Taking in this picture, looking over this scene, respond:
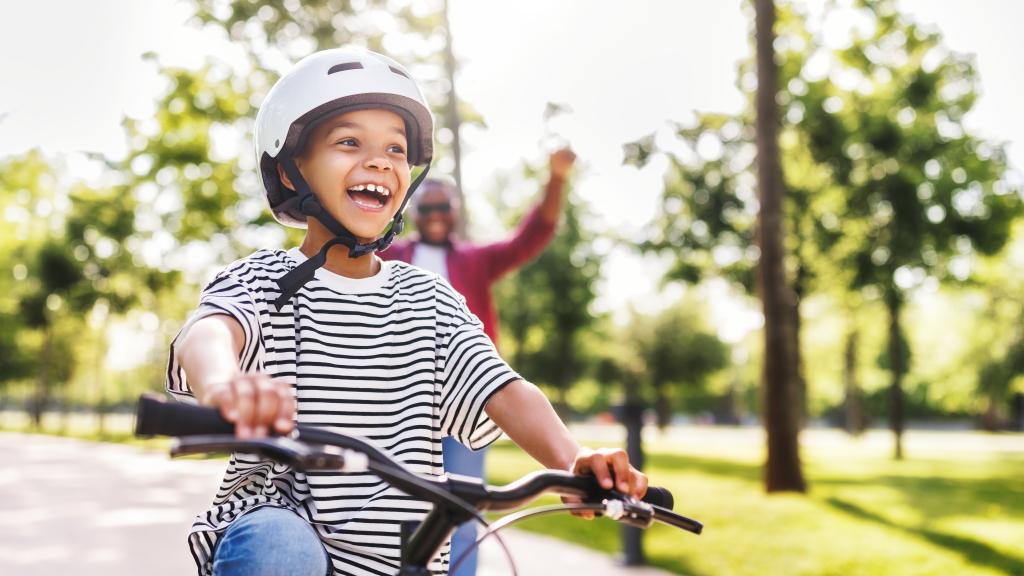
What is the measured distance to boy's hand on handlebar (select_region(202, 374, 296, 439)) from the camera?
1.28m

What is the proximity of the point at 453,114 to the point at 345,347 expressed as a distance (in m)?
8.95

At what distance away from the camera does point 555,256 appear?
1457 inches

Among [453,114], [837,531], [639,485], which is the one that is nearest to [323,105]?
[639,485]

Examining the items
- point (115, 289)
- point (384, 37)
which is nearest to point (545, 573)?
point (384, 37)

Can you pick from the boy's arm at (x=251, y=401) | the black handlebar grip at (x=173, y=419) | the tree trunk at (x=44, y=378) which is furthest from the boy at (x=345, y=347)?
the tree trunk at (x=44, y=378)

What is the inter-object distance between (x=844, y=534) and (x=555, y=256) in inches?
1161

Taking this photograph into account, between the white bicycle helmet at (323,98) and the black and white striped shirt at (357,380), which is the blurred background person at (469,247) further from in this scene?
the black and white striped shirt at (357,380)

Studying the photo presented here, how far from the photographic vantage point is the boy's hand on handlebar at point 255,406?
1.28 meters

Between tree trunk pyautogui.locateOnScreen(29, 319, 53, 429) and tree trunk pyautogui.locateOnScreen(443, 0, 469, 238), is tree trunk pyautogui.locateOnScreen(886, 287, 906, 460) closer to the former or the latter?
tree trunk pyautogui.locateOnScreen(443, 0, 469, 238)

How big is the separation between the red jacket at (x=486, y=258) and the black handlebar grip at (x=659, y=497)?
2.82m

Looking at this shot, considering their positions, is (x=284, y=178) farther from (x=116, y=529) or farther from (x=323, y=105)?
(x=116, y=529)

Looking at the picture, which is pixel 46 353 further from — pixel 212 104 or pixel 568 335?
pixel 212 104

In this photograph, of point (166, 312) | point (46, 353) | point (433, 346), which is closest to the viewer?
point (433, 346)

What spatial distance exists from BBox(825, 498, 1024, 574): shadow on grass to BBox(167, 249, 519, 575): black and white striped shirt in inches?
229
